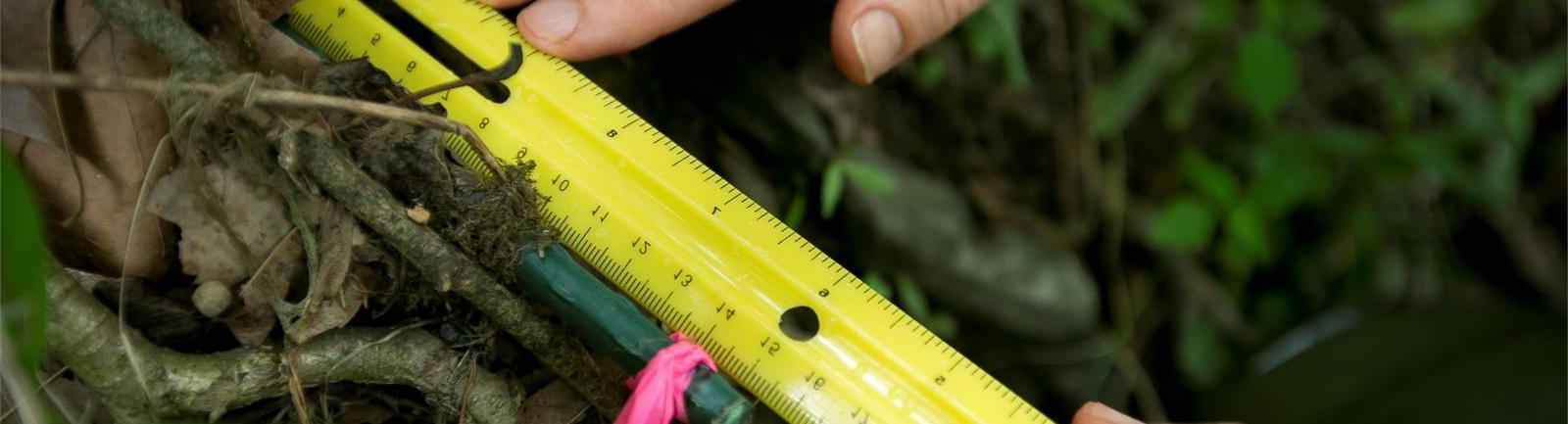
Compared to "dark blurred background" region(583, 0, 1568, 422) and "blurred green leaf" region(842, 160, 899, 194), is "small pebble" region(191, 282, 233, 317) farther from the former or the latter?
"blurred green leaf" region(842, 160, 899, 194)

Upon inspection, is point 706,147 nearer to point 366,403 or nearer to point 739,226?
point 739,226

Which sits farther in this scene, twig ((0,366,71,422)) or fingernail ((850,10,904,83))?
fingernail ((850,10,904,83))

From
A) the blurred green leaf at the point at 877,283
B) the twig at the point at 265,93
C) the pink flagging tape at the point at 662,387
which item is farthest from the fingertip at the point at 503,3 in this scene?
the blurred green leaf at the point at 877,283

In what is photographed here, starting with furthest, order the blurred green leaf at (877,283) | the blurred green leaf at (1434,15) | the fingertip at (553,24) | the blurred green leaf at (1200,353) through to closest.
A: the blurred green leaf at (1200,353) < the blurred green leaf at (1434,15) < the blurred green leaf at (877,283) < the fingertip at (553,24)

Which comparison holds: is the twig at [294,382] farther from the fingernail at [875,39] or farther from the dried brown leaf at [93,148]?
the fingernail at [875,39]

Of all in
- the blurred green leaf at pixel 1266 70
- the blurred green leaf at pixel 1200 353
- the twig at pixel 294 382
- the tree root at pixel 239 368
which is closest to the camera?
the tree root at pixel 239 368

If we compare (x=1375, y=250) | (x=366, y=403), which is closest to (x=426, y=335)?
(x=366, y=403)

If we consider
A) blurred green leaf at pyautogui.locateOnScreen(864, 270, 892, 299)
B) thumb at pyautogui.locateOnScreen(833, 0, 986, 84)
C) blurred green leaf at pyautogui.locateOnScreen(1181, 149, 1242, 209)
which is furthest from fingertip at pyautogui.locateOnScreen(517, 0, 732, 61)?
blurred green leaf at pyautogui.locateOnScreen(1181, 149, 1242, 209)
